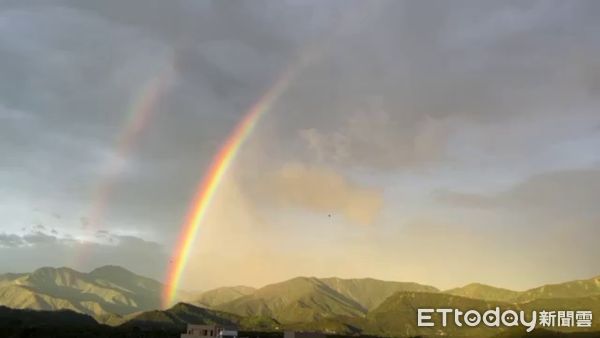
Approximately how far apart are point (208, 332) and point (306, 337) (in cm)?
3803

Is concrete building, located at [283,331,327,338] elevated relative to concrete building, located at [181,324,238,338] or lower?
elevated

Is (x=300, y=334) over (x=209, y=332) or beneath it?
over

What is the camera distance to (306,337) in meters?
169

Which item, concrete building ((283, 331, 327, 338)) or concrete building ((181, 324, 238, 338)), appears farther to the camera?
concrete building ((181, 324, 238, 338))

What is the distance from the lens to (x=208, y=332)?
190625mm

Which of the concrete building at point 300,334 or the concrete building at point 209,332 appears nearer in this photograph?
the concrete building at point 300,334

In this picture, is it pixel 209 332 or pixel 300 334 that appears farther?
pixel 209 332

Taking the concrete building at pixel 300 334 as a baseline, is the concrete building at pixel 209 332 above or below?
below

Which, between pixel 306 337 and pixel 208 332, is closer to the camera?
pixel 306 337
